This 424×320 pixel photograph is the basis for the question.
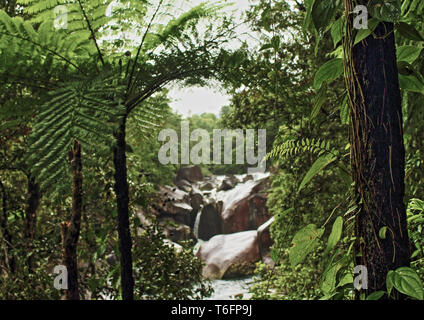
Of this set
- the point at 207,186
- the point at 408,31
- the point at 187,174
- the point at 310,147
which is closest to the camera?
the point at 408,31

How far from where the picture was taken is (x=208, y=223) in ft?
34.1

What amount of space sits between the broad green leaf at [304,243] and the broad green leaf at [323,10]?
0.37m

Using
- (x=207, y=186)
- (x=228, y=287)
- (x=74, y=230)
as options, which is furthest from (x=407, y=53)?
(x=207, y=186)

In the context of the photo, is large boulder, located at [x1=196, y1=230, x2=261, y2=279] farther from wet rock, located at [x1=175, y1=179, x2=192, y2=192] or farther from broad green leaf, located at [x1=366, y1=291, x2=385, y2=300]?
broad green leaf, located at [x1=366, y1=291, x2=385, y2=300]

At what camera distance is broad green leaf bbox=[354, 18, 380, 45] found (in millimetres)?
559

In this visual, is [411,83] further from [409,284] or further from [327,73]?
[409,284]

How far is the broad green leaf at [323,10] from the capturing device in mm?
592

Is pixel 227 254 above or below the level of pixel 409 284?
below

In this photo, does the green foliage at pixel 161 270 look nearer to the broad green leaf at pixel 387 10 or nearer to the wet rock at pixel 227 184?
the broad green leaf at pixel 387 10

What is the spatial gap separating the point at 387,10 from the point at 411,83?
17 cm

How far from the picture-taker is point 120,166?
1.57 metres

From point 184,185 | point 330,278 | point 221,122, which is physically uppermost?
point 221,122

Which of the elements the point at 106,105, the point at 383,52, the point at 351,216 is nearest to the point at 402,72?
the point at 383,52
